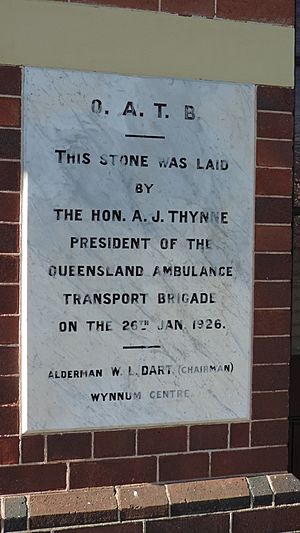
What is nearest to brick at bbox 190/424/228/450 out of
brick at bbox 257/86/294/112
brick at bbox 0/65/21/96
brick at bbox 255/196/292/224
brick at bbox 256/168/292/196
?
brick at bbox 255/196/292/224

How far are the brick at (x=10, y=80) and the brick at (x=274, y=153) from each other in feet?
3.25

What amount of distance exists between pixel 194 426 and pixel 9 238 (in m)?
1.07

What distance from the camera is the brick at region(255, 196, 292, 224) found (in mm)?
2926

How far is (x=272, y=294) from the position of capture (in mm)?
2961

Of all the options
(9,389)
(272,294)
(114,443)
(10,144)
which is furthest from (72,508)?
(10,144)

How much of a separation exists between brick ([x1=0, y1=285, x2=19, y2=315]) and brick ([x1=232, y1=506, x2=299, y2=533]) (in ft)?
4.08

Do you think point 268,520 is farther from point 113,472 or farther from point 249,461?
point 113,472

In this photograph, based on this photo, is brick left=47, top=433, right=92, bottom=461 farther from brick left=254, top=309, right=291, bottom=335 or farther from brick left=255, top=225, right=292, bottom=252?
brick left=255, top=225, right=292, bottom=252

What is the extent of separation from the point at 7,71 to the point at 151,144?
2.01 ft

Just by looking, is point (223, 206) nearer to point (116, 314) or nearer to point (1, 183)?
point (116, 314)

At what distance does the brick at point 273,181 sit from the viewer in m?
2.92

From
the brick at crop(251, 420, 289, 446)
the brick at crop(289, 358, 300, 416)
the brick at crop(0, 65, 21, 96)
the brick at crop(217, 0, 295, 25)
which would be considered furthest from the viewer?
the brick at crop(289, 358, 300, 416)

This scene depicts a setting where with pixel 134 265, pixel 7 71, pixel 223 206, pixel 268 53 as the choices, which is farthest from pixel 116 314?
pixel 268 53

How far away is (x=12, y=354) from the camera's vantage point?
271 centimetres
